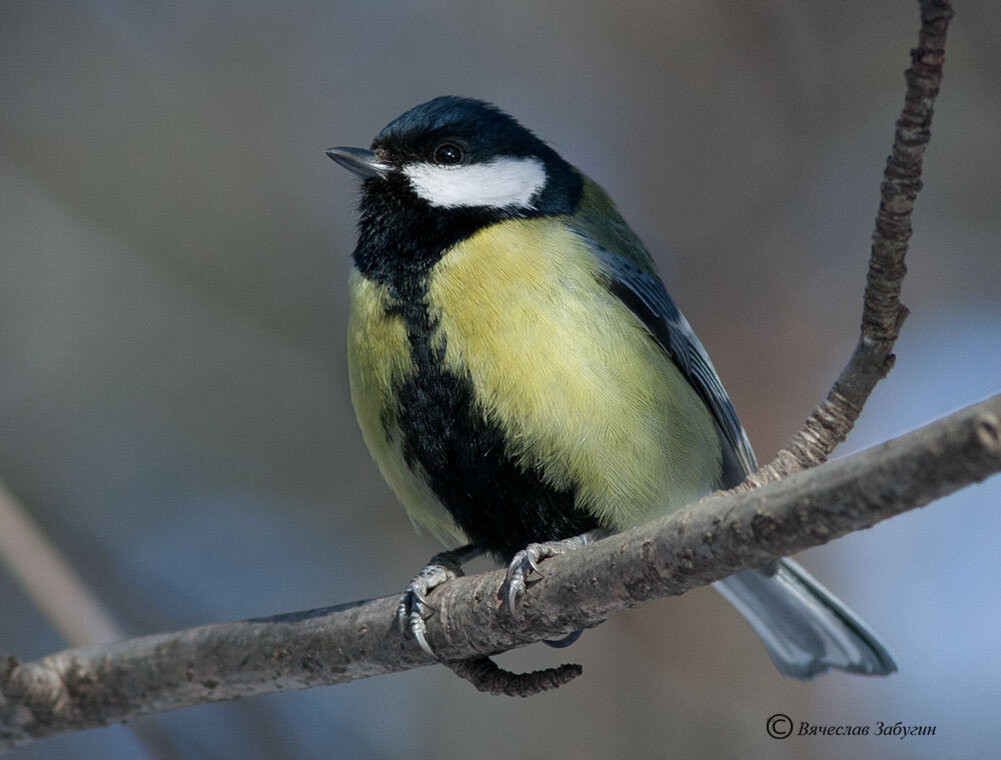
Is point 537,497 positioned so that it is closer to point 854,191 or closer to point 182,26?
point 854,191

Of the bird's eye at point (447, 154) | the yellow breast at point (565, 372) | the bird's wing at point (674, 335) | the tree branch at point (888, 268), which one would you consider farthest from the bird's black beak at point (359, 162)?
the tree branch at point (888, 268)

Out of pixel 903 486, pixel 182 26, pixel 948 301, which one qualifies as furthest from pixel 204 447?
pixel 903 486

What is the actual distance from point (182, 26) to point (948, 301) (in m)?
3.28

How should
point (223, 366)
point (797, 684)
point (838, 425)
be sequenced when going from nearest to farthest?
1. point (838, 425)
2. point (797, 684)
3. point (223, 366)

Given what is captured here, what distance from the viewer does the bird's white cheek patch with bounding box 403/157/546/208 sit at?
2.39 metres

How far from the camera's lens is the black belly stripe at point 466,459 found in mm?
2160

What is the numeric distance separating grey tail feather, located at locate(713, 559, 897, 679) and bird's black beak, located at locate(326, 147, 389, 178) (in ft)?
4.32

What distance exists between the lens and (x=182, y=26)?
14.3 ft

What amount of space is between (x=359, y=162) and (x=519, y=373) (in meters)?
0.70

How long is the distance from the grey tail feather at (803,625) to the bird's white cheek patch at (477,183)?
108cm

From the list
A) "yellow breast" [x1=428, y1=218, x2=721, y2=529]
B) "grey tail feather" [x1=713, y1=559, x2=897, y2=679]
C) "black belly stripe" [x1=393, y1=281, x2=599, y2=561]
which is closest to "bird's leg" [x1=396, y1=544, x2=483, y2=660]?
Answer: "black belly stripe" [x1=393, y1=281, x2=599, y2=561]

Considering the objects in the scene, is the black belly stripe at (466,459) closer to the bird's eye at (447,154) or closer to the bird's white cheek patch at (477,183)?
the bird's white cheek patch at (477,183)

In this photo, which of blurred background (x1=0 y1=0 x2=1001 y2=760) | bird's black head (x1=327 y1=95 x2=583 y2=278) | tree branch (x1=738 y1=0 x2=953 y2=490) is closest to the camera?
tree branch (x1=738 y1=0 x2=953 y2=490)

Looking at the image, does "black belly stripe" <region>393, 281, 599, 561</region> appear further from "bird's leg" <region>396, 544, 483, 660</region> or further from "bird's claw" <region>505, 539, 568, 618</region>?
"bird's claw" <region>505, 539, 568, 618</region>
